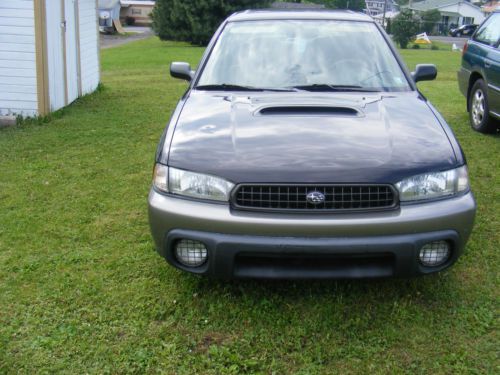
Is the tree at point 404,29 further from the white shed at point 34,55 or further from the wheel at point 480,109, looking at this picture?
the white shed at point 34,55

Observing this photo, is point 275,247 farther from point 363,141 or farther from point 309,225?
point 363,141

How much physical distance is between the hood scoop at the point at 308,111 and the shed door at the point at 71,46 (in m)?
6.58

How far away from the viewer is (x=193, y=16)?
31609mm

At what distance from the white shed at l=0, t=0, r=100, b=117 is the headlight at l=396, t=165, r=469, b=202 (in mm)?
6626

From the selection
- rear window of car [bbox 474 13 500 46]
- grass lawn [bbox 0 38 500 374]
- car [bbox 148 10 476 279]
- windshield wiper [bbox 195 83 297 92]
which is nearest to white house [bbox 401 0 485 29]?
rear window of car [bbox 474 13 500 46]

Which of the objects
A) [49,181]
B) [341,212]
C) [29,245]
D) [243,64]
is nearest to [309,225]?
[341,212]

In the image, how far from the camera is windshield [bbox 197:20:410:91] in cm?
407

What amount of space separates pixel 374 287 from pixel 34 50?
646 centimetres

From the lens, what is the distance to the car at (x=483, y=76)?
7177mm

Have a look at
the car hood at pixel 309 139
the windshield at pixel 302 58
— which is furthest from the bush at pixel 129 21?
the car hood at pixel 309 139

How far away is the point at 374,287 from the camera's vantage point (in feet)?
11.6

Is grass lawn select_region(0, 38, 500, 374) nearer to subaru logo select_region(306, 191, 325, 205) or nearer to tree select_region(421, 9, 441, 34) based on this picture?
subaru logo select_region(306, 191, 325, 205)

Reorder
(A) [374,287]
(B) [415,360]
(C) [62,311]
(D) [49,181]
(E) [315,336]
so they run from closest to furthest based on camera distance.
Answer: (B) [415,360], (E) [315,336], (C) [62,311], (A) [374,287], (D) [49,181]

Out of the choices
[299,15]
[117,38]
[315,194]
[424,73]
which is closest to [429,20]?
[117,38]
